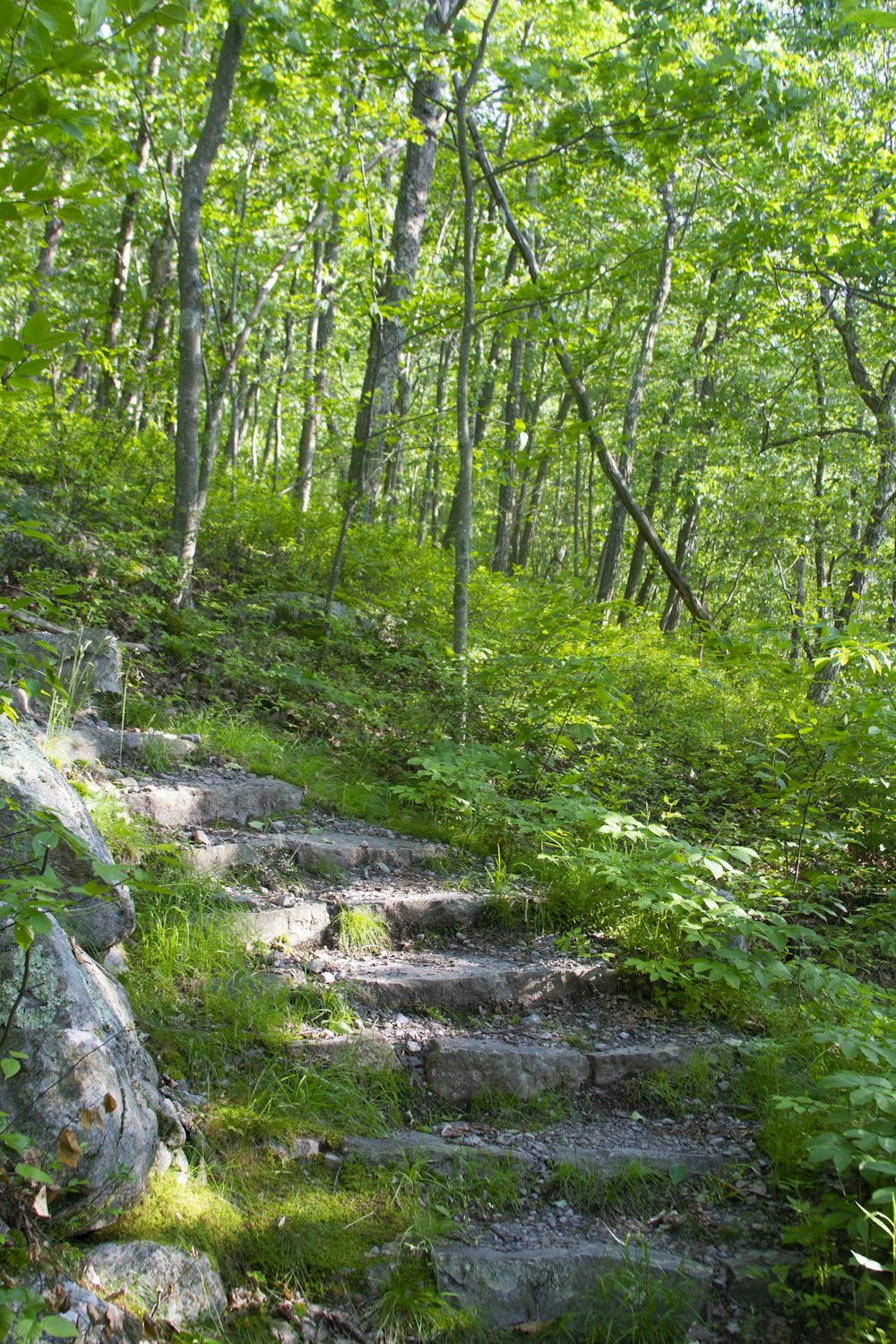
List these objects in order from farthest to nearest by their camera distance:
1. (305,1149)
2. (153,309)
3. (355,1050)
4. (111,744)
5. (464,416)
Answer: (153,309) < (464,416) < (111,744) < (355,1050) < (305,1149)

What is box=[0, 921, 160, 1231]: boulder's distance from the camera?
7.01ft

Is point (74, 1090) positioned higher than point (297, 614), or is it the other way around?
point (297, 614)

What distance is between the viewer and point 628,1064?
11.8ft

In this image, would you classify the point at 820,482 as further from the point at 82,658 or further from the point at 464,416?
the point at 82,658

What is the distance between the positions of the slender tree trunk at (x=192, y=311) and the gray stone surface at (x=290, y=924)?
13.1ft

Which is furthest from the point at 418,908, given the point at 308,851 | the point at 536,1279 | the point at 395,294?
the point at 395,294

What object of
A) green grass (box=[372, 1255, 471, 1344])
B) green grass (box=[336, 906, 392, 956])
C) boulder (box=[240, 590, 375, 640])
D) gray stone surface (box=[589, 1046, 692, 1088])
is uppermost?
boulder (box=[240, 590, 375, 640])

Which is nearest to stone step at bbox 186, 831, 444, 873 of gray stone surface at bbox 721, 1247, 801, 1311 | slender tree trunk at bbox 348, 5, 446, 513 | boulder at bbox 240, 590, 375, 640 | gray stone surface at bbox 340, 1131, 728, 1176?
gray stone surface at bbox 340, 1131, 728, 1176

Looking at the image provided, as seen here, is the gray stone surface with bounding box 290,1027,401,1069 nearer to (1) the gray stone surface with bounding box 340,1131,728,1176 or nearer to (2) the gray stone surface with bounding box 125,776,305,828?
(1) the gray stone surface with bounding box 340,1131,728,1176

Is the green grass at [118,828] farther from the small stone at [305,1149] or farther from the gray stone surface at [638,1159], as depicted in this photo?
the gray stone surface at [638,1159]

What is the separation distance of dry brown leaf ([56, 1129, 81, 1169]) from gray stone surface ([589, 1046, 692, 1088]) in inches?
88.0

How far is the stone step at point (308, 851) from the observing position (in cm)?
434

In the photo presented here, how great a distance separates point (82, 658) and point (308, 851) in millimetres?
2229

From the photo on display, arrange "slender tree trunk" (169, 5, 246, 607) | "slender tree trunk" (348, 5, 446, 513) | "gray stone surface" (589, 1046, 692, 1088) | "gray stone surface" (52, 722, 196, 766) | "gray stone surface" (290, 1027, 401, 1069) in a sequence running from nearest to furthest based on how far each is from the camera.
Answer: "gray stone surface" (290, 1027, 401, 1069) → "gray stone surface" (589, 1046, 692, 1088) → "gray stone surface" (52, 722, 196, 766) → "slender tree trunk" (169, 5, 246, 607) → "slender tree trunk" (348, 5, 446, 513)
